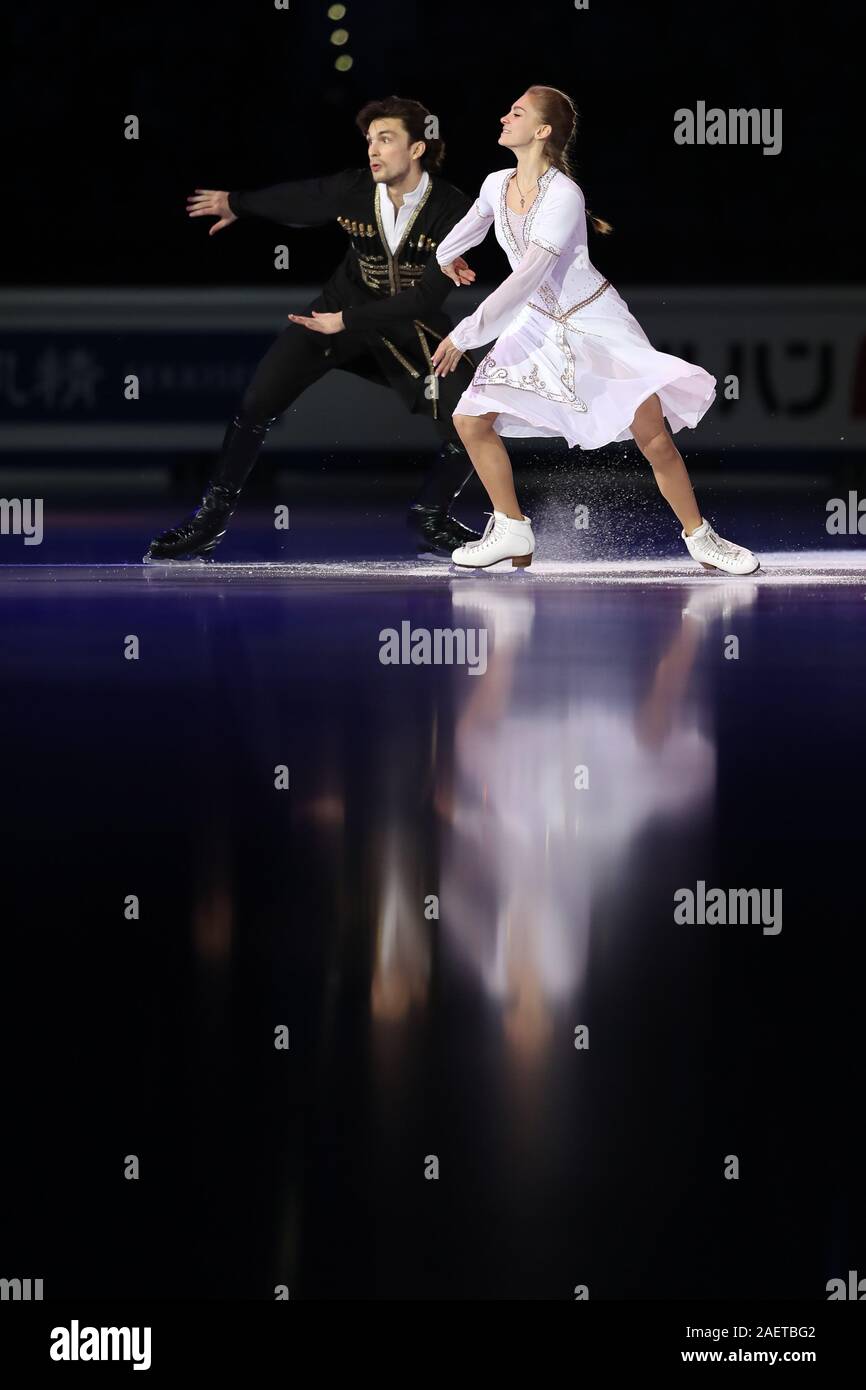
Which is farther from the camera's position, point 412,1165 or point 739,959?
point 739,959

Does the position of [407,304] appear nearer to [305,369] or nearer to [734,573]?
[305,369]

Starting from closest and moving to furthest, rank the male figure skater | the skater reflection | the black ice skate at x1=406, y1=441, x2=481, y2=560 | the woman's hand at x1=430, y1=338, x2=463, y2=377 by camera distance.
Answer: the skater reflection < the woman's hand at x1=430, y1=338, x2=463, y2=377 < the male figure skater < the black ice skate at x1=406, y1=441, x2=481, y2=560

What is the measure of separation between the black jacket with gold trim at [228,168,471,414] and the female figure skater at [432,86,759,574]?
0.47 feet

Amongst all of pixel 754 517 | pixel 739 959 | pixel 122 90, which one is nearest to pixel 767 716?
pixel 739 959

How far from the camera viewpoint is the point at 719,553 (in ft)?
16.8

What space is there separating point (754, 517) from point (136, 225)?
127 inches

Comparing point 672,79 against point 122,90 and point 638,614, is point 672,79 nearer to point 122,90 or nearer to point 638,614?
point 122,90

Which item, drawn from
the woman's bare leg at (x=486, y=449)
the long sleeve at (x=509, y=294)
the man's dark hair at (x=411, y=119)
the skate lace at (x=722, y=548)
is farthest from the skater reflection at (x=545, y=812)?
the man's dark hair at (x=411, y=119)

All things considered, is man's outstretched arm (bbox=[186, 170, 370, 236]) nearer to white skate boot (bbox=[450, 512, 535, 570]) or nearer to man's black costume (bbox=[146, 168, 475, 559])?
man's black costume (bbox=[146, 168, 475, 559])

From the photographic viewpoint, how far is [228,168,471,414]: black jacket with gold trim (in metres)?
5.00

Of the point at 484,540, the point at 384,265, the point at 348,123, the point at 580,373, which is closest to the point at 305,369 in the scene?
the point at 384,265

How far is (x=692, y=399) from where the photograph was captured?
4.91 metres

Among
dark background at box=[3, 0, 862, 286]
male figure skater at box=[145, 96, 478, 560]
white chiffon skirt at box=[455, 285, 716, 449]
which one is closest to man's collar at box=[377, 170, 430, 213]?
male figure skater at box=[145, 96, 478, 560]
